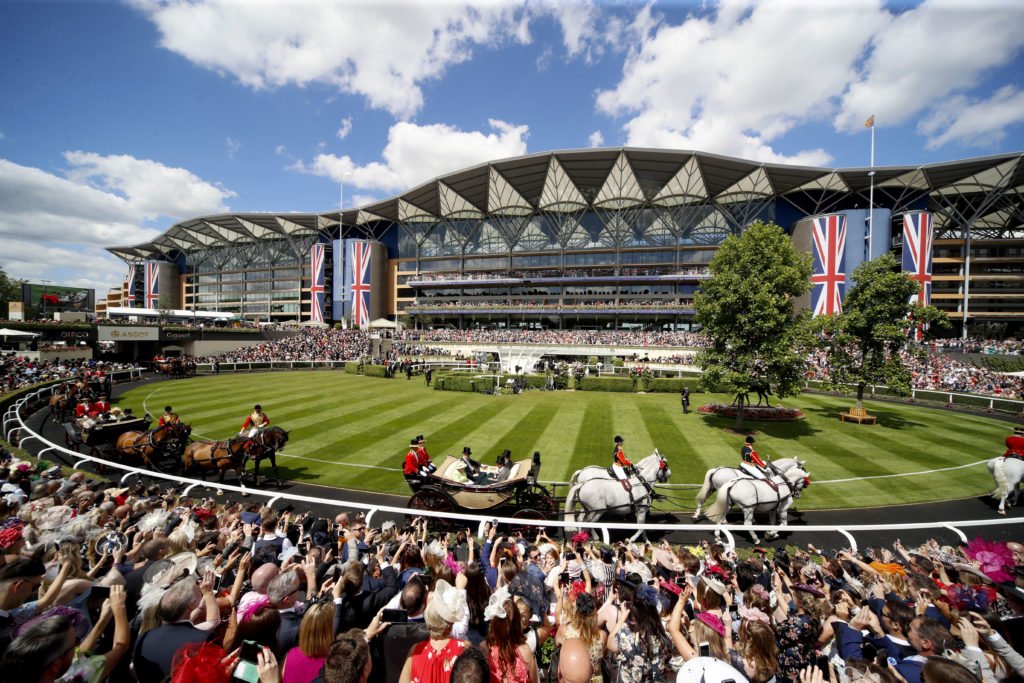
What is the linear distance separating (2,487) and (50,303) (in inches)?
4326

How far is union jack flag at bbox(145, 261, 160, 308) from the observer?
95.8m

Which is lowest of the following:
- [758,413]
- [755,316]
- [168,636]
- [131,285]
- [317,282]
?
[758,413]

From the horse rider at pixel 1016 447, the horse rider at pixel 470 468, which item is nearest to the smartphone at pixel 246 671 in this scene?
the horse rider at pixel 470 468

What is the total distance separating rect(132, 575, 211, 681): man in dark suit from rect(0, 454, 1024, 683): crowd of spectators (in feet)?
0.04

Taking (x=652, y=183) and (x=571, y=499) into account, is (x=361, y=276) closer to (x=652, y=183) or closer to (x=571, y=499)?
(x=652, y=183)

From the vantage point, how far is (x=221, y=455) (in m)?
10.4

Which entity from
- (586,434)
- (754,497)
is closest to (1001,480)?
(754,497)

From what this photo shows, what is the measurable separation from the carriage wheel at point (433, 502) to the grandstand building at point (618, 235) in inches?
1954

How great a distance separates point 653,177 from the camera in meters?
51.0

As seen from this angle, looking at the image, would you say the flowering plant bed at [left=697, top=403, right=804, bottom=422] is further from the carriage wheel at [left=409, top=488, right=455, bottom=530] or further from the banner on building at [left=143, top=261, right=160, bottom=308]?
the banner on building at [left=143, top=261, right=160, bottom=308]

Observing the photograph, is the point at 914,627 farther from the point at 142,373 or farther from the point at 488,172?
the point at 488,172

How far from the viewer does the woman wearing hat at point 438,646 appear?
2.60 meters

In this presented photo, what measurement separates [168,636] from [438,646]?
185cm

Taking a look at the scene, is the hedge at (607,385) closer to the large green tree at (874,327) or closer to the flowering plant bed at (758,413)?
the flowering plant bed at (758,413)
